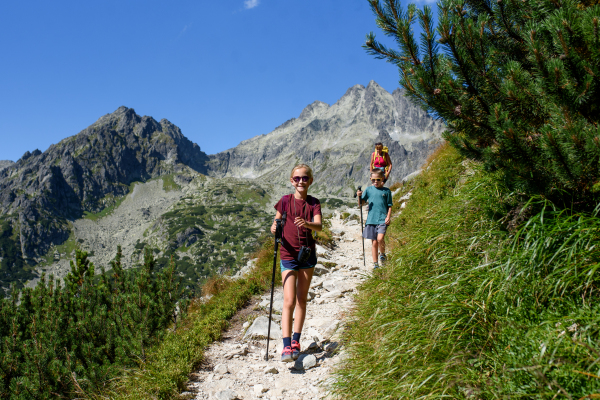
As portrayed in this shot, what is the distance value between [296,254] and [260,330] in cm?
222

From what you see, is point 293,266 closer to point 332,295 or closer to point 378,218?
point 332,295

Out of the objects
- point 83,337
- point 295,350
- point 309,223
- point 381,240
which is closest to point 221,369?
point 295,350

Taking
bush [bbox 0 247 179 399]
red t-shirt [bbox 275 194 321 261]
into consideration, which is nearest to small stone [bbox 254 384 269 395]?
red t-shirt [bbox 275 194 321 261]

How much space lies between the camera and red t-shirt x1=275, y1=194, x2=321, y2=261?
5152mm

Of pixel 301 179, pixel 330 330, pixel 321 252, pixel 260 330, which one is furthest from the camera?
pixel 321 252

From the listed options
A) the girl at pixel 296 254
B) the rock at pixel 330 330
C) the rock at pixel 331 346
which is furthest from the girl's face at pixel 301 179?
the rock at pixel 331 346

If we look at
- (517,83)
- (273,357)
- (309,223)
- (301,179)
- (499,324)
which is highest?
(517,83)

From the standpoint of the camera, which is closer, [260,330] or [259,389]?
[259,389]

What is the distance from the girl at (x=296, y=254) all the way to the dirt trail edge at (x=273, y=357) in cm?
37

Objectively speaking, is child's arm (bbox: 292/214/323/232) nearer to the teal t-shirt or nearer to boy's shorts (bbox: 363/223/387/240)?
boy's shorts (bbox: 363/223/387/240)

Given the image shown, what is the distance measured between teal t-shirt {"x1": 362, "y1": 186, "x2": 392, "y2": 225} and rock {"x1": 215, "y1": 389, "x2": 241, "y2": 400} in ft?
16.7

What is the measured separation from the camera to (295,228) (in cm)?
521

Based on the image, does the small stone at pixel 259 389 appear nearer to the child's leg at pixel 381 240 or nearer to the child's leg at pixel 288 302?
the child's leg at pixel 288 302

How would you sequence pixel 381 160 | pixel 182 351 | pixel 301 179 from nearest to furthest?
pixel 182 351
pixel 301 179
pixel 381 160
